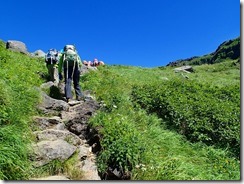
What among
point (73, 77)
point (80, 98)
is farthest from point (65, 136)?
point (73, 77)

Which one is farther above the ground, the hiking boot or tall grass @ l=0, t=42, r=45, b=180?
the hiking boot

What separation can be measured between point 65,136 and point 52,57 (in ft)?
36.2

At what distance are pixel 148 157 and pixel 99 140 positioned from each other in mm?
1821

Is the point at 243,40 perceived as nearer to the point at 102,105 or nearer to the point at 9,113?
the point at 102,105

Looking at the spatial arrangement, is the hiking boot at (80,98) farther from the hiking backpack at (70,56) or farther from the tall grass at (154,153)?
the tall grass at (154,153)

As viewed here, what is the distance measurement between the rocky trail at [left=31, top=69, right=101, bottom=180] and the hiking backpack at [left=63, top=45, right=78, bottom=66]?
6.52ft

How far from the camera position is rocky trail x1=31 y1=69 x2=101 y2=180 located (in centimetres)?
884

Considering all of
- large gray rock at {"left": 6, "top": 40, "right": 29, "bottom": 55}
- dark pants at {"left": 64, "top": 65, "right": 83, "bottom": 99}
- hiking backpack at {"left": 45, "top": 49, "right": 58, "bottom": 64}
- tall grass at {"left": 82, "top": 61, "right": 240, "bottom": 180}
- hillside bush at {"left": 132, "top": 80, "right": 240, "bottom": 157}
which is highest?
large gray rock at {"left": 6, "top": 40, "right": 29, "bottom": 55}

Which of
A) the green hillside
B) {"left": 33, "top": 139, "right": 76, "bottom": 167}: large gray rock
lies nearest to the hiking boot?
the green hillside

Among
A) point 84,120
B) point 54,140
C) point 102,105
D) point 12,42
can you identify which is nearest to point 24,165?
point 54,140

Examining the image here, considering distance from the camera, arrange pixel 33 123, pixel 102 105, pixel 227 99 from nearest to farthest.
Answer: pixel 33 123 → pixel 102 105 → pixel 227 99

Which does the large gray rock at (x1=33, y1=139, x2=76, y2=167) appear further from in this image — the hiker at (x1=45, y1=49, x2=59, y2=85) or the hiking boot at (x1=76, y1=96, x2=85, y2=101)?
the hiker at (x1=45, y1=49, x2=59, y2=85)

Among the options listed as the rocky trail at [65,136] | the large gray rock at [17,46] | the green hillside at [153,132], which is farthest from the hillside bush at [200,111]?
the large gray rock at [17,46]

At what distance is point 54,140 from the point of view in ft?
32.6
